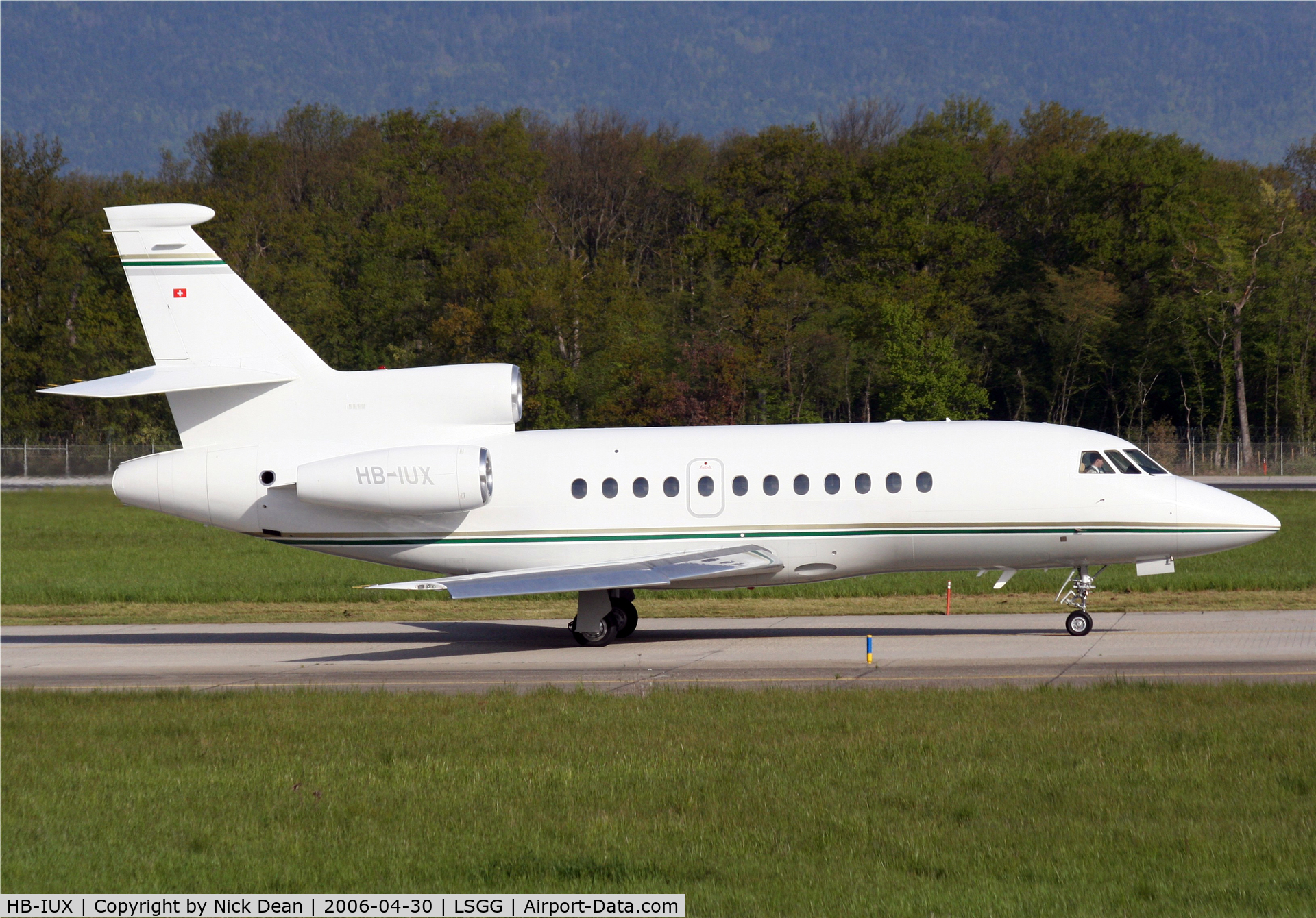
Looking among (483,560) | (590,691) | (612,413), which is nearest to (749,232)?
(612,413)

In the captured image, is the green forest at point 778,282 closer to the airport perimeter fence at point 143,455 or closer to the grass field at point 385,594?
the airport perimeter fence at point 143,455

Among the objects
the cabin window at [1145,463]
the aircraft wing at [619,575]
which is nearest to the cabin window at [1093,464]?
the cabin window at [1145,463]

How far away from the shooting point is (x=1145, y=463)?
21656mm

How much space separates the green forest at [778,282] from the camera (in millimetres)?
67438

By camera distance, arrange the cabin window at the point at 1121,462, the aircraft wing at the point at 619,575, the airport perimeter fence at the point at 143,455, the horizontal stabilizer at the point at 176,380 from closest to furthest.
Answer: the aircraft wing at the point at 619,575 < the horizontal stabilizer at the point at 176,380 < the cabin window at the point at 1121,462 < the airport perimeter fence at the point at 143,455

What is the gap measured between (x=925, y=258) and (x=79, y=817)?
70667 millimetres

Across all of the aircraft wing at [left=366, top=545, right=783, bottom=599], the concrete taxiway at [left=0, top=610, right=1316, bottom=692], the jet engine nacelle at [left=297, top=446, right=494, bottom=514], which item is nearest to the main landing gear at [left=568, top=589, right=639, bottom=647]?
the concrete taxiway at [left=0, top=610, right=1316, bottom=692]

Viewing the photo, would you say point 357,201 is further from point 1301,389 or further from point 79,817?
point 79,817

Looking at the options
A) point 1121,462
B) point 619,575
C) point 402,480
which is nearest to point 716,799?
point 619,575

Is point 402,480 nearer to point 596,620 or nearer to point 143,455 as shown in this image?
point 596,620

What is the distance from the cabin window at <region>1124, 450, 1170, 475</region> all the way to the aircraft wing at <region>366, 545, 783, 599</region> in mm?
6143

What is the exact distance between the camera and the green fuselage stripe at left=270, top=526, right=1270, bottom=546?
21.1m

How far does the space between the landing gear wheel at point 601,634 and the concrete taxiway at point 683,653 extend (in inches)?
10.8

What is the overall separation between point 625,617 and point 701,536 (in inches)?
89.6
